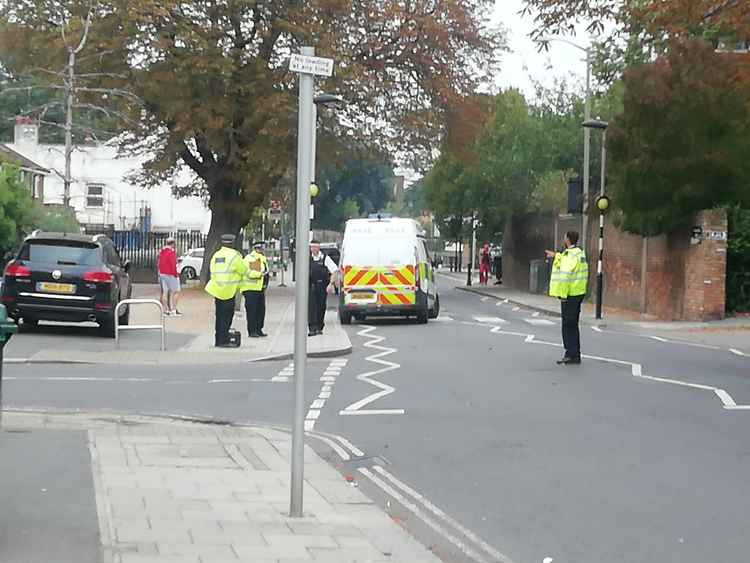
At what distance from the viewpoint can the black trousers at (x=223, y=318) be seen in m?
20.1

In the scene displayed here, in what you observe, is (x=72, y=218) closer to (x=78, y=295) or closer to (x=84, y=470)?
(x=78, y=295)

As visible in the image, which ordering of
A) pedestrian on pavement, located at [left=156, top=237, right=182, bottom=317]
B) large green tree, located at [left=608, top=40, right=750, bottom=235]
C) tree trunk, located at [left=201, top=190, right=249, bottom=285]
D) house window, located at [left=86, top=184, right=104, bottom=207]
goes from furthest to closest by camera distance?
house window, located at [left=86, top=184, right=104, bottom=207] → tree trunk, located at [left=201, top=190, right=249, bottom=285] → pedestrian on pavement, located at [left=156, top=237, right=182, bottom=317] → large green tree, located at [left=608, top=40, right=750, bottom=235]

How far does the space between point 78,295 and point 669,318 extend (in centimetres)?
1545

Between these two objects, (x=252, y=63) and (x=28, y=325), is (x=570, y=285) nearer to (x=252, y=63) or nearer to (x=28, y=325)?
(x=28, y=325)

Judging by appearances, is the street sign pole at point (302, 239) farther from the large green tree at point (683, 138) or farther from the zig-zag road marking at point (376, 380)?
the large green tree at point (683, 138)

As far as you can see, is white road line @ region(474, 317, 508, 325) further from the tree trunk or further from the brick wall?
the tree trunk

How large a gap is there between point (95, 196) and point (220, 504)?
2396 inches

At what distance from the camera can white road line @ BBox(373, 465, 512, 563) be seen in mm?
7227

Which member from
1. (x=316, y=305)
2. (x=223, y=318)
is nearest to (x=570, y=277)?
(x=223, y=318)

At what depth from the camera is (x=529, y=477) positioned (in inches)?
373

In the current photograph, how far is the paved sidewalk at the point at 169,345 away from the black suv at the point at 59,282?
46 cm

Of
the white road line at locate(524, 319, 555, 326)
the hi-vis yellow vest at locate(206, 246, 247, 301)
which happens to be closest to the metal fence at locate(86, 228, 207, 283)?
the white road line at locate(524, 319, 555, 326)

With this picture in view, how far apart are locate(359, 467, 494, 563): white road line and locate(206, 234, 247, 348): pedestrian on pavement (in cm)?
1031

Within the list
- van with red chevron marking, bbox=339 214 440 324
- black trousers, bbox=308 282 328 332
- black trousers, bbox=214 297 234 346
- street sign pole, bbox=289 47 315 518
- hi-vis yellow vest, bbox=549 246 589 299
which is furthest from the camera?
van with red chevron marking, bbox=339 214 440 324
